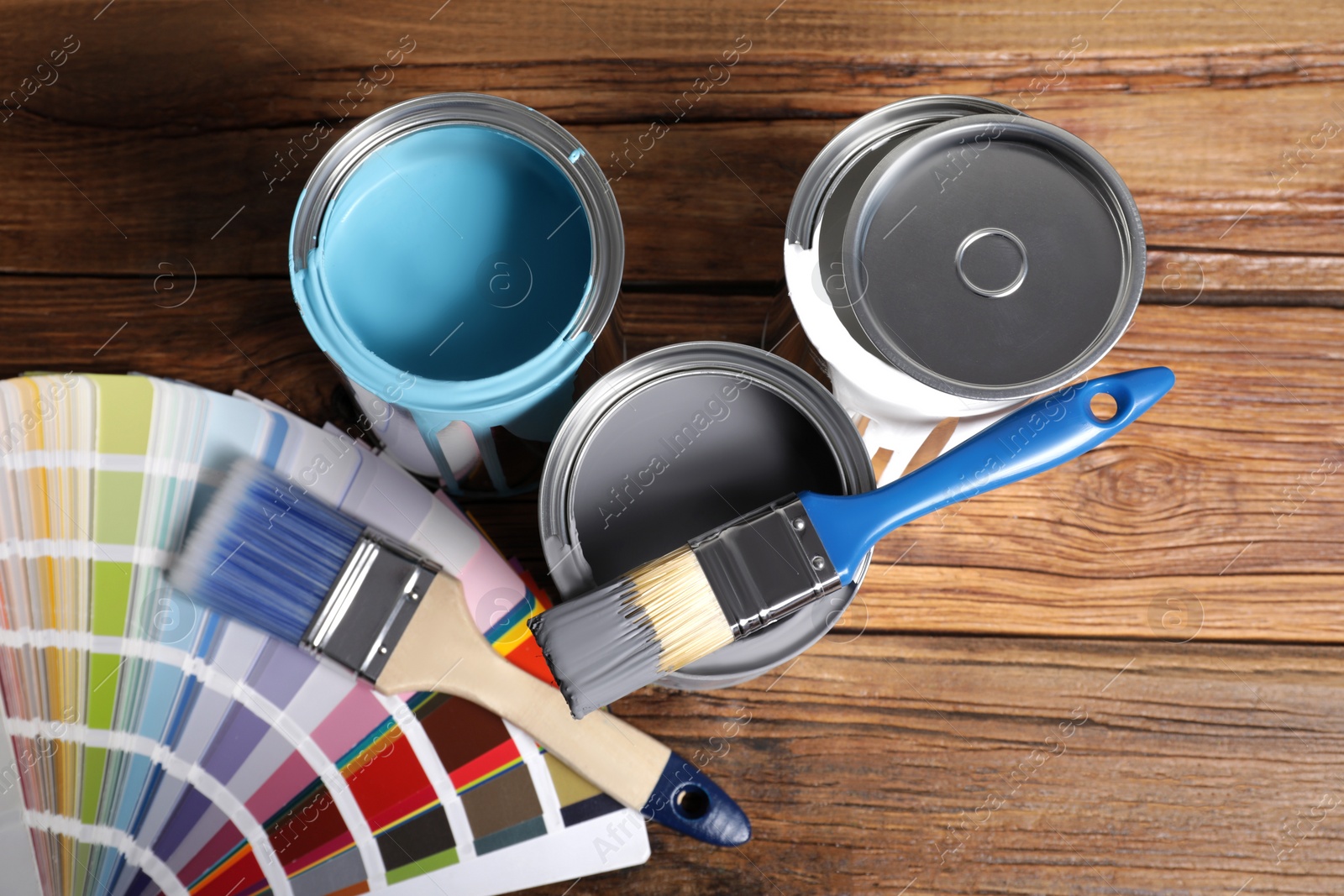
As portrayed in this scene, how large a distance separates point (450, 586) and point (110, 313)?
522mm

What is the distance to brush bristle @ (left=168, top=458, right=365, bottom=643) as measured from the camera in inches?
35.8

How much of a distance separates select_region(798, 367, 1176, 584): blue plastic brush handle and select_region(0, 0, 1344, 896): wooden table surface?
29cm

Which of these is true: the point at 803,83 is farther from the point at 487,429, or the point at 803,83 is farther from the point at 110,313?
the point at 110,313

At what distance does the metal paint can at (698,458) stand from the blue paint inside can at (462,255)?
0.34 feet

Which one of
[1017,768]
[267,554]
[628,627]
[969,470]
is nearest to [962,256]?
[969,470]

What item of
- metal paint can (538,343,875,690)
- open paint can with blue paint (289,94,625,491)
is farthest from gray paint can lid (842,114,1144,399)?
open paint can with blue paint (289,94,625,491)

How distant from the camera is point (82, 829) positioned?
37.3 inches

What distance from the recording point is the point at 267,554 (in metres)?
0.91

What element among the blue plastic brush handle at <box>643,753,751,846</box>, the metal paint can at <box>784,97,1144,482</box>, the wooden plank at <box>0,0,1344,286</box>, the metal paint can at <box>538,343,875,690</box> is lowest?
the blue plastic brush handle at <box>643,753,751,846</box>

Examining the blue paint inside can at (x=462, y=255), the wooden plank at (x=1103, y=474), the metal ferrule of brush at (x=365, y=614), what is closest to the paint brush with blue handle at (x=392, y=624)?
the metal ferrule of brush at (x=365, y=614)

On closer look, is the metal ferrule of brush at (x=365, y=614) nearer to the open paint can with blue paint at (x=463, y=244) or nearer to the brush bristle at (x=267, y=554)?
the brush bristle at (x=267, y=554)

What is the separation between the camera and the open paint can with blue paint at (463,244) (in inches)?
30.4

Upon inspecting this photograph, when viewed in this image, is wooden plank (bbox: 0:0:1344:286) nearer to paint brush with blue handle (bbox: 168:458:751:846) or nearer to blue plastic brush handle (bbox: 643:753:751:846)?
paint brush with blue handle (bbox: 168:458:751:846)

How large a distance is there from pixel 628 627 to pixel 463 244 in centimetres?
38
